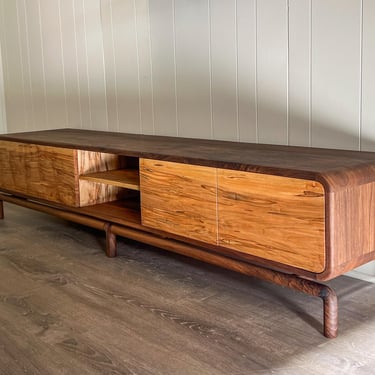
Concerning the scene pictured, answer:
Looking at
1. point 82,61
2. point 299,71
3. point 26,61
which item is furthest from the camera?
point 26,61

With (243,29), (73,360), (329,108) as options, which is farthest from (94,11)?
(73,360)

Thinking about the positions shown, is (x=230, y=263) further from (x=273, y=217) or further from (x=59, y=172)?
(x=59, y=172)

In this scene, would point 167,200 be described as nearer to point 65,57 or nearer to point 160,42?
point 160,42

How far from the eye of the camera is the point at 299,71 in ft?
6.66

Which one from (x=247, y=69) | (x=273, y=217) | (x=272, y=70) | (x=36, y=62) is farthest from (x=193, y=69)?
(x=36, y=62)

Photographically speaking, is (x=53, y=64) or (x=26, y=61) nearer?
(x=53, y=64)

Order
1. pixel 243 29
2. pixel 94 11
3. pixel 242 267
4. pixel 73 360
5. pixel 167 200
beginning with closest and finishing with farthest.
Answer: pixel 73 360 → pixel 242 267 → pixel 167 200 → pixel 243 29 → pixel 94 11

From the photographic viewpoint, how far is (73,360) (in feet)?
4.79

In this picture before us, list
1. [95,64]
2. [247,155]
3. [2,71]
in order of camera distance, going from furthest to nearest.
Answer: [2,71] < [95,64] < [247,155]

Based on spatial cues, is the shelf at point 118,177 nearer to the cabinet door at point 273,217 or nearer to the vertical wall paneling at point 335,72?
the cabinet door at point 273,217

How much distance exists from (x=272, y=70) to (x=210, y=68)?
344 millimetres

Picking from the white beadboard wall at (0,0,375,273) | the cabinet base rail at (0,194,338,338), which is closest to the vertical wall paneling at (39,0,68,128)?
the white beadboard wall at (0,0,375,273)

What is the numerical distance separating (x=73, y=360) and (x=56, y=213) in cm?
119

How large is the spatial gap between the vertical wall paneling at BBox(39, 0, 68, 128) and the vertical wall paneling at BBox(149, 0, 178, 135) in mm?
931
